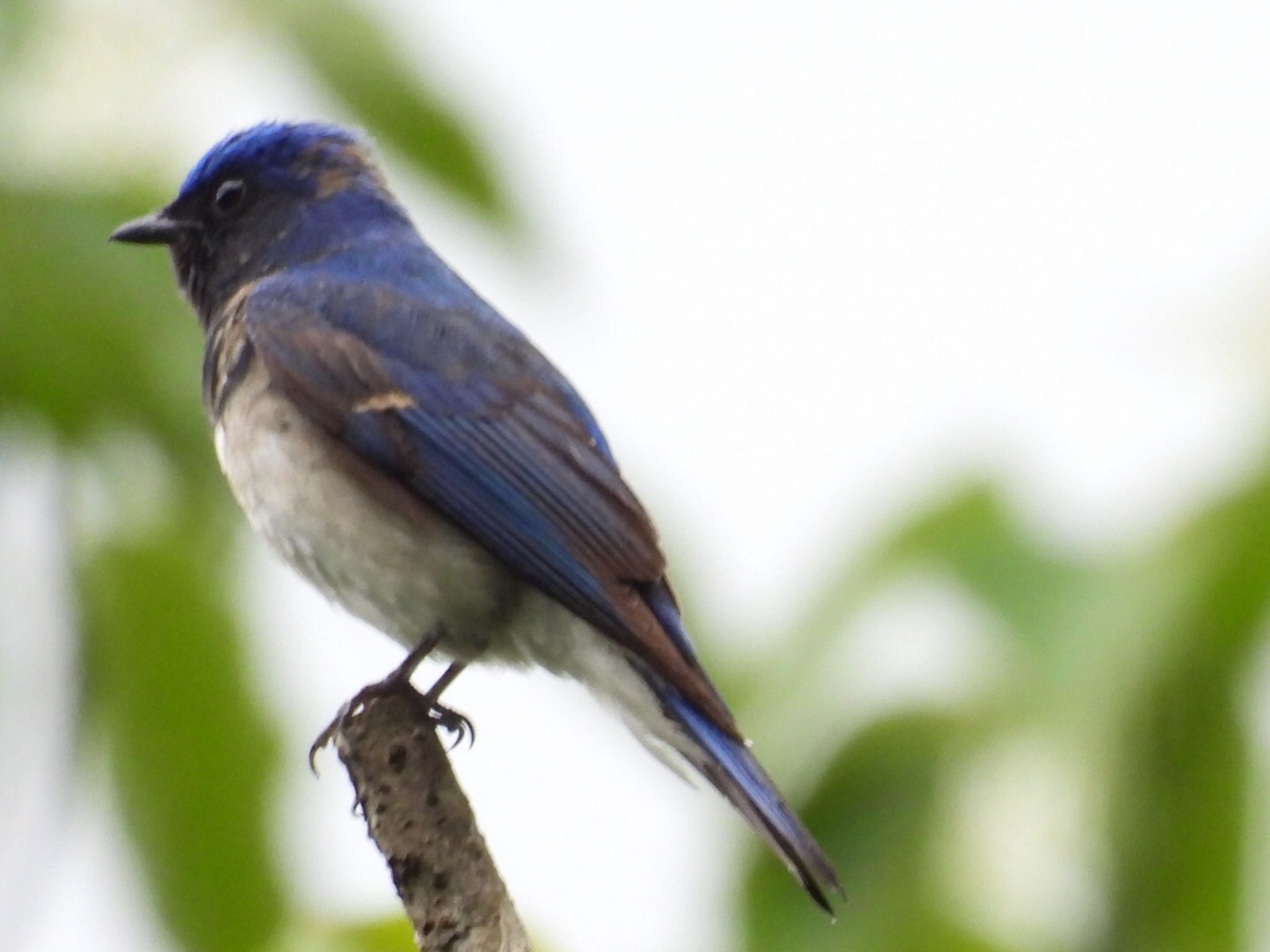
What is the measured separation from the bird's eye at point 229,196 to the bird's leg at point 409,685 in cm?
152

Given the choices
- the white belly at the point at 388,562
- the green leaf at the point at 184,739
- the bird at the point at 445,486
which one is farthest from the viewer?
the white belly at the point at 388,562

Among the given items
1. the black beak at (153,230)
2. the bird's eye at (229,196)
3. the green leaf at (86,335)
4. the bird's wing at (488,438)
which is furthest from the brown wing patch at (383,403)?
the bird's eye at (229,196)

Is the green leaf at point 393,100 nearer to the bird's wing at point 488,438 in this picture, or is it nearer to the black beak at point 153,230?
the black beak at point 153,230

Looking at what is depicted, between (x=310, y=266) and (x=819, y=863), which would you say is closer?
(x=819, y=863)

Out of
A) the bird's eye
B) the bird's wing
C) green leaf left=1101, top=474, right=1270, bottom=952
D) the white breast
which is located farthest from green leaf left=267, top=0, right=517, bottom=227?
the bird's eye

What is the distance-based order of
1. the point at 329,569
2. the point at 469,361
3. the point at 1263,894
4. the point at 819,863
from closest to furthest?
1. the point at 1263,894
2. the point at 819,863
3. the point at 329,569
4. the point at 469,361

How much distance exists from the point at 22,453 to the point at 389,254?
1.95 metres

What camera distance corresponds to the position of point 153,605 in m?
2.93

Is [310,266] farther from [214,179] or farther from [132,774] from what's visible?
[132,774]

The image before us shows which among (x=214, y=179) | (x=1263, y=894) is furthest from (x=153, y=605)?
(x=214, y=179)

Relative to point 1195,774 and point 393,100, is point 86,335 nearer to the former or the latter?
point 393,100

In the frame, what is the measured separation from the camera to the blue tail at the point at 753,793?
2.76 m

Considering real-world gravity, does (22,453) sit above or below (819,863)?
below

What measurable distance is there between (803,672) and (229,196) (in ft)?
8.68
